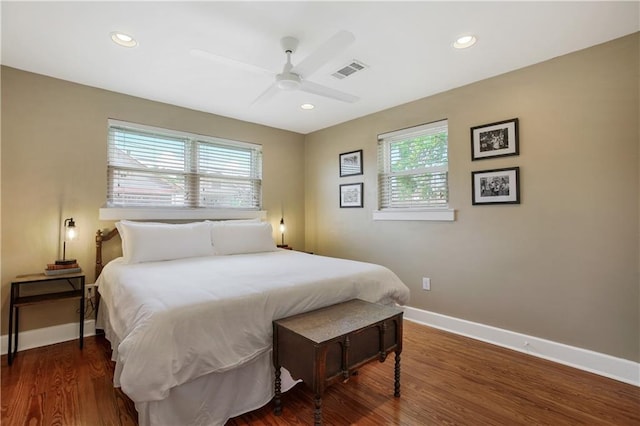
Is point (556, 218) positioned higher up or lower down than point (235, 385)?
higher up

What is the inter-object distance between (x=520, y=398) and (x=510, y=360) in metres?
0.57

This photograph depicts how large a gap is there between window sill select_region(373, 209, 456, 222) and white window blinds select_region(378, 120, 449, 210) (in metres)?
0.09

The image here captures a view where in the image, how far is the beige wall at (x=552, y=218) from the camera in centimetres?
224

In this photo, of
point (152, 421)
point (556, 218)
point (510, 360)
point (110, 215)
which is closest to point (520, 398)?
point (510, 360)

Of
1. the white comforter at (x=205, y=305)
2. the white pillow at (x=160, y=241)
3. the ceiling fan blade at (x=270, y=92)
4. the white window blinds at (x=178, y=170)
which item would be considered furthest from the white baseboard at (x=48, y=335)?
the ceiling fan blade at (x=270, y=92)

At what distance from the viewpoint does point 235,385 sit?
180 cm

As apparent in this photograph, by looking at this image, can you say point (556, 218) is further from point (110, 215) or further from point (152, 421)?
point (110, 215)

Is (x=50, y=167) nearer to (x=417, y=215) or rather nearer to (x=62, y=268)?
(x=62, y=268)

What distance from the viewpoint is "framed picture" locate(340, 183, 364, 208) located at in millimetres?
4012

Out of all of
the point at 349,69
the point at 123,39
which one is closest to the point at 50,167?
the point at 123,39

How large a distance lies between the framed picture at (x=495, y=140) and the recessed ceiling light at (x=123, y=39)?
2933mm

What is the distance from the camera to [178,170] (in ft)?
12.0

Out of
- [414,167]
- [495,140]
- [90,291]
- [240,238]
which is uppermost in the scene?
[495,140]

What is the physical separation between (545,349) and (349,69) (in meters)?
2.83
